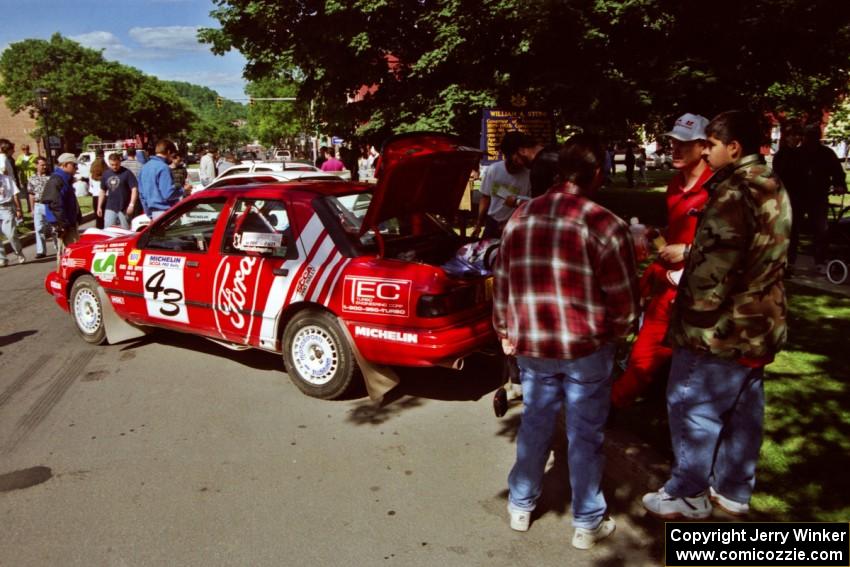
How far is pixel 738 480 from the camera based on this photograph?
3287 millimetres

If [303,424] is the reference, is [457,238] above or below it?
above

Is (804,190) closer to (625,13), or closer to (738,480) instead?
(625,13)

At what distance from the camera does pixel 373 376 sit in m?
5.00

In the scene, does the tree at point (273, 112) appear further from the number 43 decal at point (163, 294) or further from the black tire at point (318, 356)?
the black tire at point (318, 356)

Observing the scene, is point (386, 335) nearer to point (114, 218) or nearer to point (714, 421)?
point (714, 421)

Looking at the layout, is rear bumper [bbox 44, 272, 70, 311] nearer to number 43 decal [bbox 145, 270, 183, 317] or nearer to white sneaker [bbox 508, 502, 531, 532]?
number 43 decal [bbox 145, 270, 183, 317]

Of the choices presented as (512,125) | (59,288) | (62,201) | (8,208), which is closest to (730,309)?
(59,288)

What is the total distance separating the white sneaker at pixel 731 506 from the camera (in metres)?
3.30

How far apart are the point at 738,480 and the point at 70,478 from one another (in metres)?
3.87

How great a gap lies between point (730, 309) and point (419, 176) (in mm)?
2857

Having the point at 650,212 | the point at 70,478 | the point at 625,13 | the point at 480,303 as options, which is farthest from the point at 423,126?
the point at 70,478

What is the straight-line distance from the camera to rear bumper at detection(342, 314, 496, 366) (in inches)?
183

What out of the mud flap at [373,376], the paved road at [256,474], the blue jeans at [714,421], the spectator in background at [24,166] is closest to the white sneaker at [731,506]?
the blue jeans at [714,421]

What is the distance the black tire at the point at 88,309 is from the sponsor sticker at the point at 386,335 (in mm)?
3263
